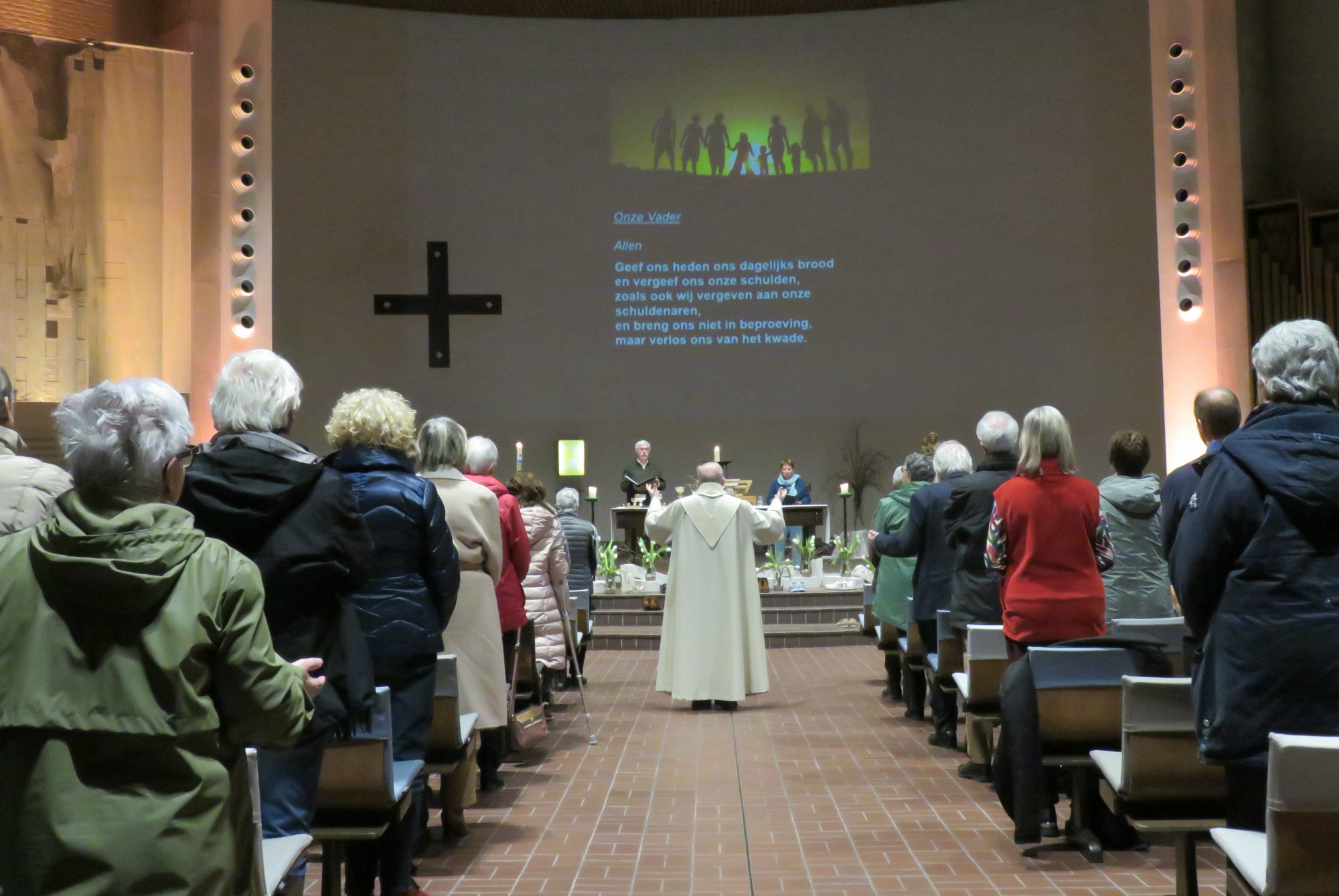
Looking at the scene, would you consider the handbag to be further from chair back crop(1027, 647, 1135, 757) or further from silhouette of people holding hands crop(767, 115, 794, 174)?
silhouette of people holding hands crop(767, 115, 794, 174)

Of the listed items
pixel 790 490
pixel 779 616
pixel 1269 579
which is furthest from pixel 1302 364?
pixel 790 490

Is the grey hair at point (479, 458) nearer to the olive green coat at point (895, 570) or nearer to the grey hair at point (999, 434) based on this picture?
the grey hair at point (999, 434)

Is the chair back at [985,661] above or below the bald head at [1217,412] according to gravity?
below

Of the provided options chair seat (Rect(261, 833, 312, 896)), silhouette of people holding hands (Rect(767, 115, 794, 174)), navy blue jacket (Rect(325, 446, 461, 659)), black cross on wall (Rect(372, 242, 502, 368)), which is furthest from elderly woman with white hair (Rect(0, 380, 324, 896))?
silhouette of people holding hands (Rect(767, 115, 794, 174))

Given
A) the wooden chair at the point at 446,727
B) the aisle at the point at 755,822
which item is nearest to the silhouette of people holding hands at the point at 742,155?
the aisle at the point at 755,822

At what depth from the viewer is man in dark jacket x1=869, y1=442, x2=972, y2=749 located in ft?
19.5

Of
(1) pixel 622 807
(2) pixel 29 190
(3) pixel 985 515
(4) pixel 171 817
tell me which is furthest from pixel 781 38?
(4) pixel 171 817

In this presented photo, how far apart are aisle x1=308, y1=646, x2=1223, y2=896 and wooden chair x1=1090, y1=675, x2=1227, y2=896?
64 cm

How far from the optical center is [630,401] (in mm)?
14141

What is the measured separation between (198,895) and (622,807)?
333cm

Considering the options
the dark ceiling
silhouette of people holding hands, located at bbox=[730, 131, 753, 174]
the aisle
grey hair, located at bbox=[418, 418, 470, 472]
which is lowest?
the aisle

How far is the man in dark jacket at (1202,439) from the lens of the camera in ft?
12.3

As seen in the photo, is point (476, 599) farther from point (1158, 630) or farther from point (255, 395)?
point (1158, 630)

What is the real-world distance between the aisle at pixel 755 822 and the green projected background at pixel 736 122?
8.24m
